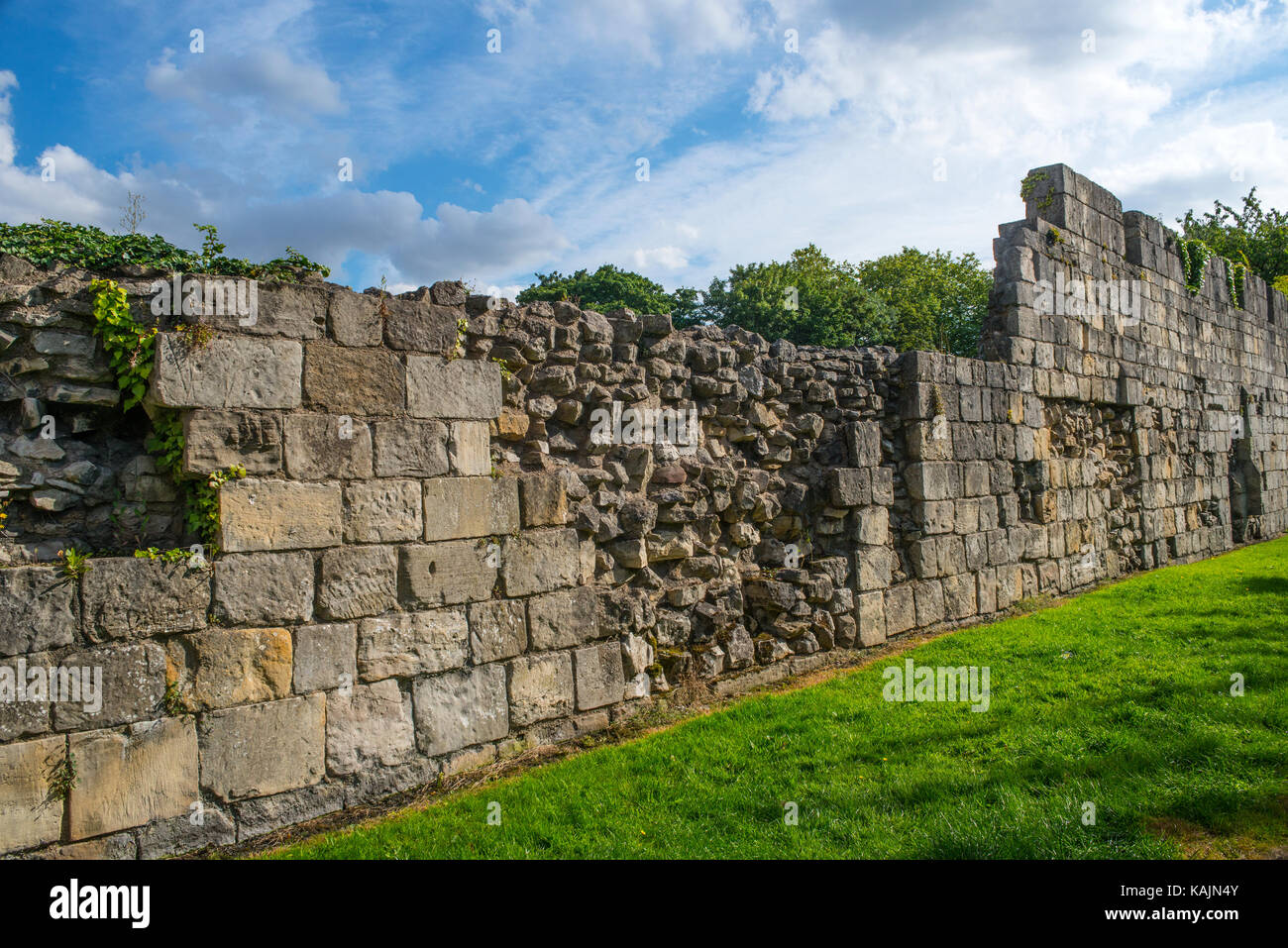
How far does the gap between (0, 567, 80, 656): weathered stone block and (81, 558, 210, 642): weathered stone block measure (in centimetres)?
8

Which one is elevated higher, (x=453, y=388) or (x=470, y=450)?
(x=453, y=388)

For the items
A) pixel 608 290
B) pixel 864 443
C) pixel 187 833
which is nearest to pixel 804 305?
pixel 608 290

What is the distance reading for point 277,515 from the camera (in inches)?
192

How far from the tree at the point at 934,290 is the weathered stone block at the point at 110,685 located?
2905cm

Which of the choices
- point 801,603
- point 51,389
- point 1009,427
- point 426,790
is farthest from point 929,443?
point 51,389

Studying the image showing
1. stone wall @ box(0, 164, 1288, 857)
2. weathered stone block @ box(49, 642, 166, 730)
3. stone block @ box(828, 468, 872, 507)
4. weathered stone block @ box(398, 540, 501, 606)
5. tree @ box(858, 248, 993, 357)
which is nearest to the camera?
weathered stone block @ box(49, 642, 166, 730)

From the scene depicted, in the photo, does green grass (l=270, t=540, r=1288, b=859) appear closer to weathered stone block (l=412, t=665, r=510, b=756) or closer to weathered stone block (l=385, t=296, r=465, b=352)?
weathered stone block (l=412, t=665, r=510, b=756)

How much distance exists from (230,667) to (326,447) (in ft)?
4.61

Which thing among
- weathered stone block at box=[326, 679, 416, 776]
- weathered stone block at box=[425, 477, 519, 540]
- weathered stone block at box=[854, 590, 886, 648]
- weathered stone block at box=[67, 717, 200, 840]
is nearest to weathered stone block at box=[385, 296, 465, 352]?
weathered stone block at box=[425, 477, 519, 540]

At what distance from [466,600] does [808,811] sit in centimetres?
261

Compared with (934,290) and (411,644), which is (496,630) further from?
(934,290)

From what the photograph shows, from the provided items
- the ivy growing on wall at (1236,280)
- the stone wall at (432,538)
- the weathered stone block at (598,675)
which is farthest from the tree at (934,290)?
the weathered stone block at (598,675)

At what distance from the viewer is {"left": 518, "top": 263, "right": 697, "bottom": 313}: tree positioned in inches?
1061
